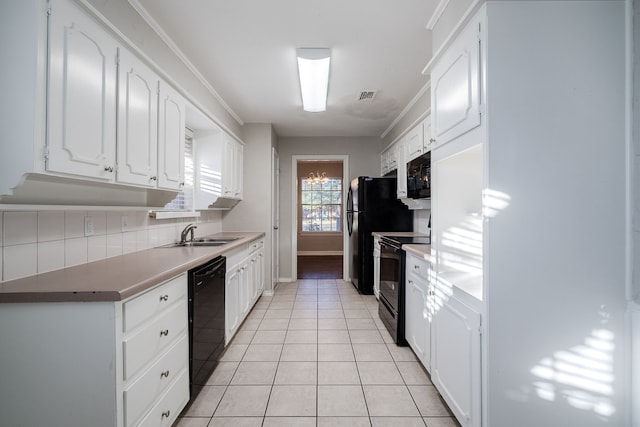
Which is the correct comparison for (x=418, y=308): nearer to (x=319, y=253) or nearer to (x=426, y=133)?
(x=426, y=133)

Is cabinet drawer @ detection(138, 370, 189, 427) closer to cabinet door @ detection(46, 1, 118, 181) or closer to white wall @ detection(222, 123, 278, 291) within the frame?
cabinet door @ detection(46, 1, 118, 181)

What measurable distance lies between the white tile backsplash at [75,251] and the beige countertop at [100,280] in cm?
4

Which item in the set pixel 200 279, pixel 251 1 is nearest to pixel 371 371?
pixel 200 279

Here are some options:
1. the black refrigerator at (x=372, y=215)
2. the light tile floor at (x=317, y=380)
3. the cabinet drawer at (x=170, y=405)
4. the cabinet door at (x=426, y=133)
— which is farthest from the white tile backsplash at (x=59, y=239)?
the black refrigerator at (x=372, y=215)

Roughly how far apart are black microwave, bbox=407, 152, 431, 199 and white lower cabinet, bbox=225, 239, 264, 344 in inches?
71.8

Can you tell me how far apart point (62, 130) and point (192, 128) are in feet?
6.79

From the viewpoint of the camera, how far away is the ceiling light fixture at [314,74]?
2.35 meters

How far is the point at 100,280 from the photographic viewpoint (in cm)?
133

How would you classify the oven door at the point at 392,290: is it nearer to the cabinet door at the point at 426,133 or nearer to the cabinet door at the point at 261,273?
the cabinet door at the point at 426,133

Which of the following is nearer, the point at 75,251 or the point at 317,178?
the point at 75,251

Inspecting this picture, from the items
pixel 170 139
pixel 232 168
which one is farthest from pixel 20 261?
pixel 232 168

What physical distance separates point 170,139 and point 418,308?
2271mm

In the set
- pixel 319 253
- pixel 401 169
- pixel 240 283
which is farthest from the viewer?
pixel 319 253

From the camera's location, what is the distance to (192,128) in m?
3.22
